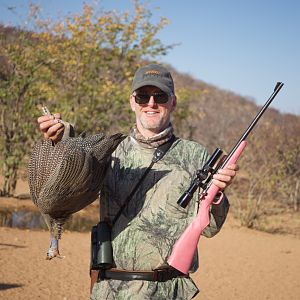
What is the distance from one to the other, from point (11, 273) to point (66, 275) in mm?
929

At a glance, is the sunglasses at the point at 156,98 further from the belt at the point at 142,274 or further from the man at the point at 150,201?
the belt at the point at 142,274

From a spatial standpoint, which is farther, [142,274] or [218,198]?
[218,198]

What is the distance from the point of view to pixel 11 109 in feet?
47.5

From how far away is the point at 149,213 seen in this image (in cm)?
277

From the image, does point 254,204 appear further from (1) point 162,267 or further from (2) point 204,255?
(1) point 162,267

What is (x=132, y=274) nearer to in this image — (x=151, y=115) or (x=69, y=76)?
(x=151, y=115)

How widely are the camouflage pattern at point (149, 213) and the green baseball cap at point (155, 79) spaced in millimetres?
368

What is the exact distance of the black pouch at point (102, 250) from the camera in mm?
2666

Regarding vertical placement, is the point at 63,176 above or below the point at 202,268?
above

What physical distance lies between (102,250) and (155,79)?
1.13 m

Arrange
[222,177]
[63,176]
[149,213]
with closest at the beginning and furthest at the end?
[63,176] → [222,177] → [149,213]

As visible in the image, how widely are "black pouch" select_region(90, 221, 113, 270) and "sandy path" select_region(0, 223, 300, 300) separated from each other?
14.6ft

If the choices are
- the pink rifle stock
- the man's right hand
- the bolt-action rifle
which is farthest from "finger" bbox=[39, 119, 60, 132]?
the pink rifle stock

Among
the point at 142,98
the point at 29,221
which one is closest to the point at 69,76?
the point at 29,221
